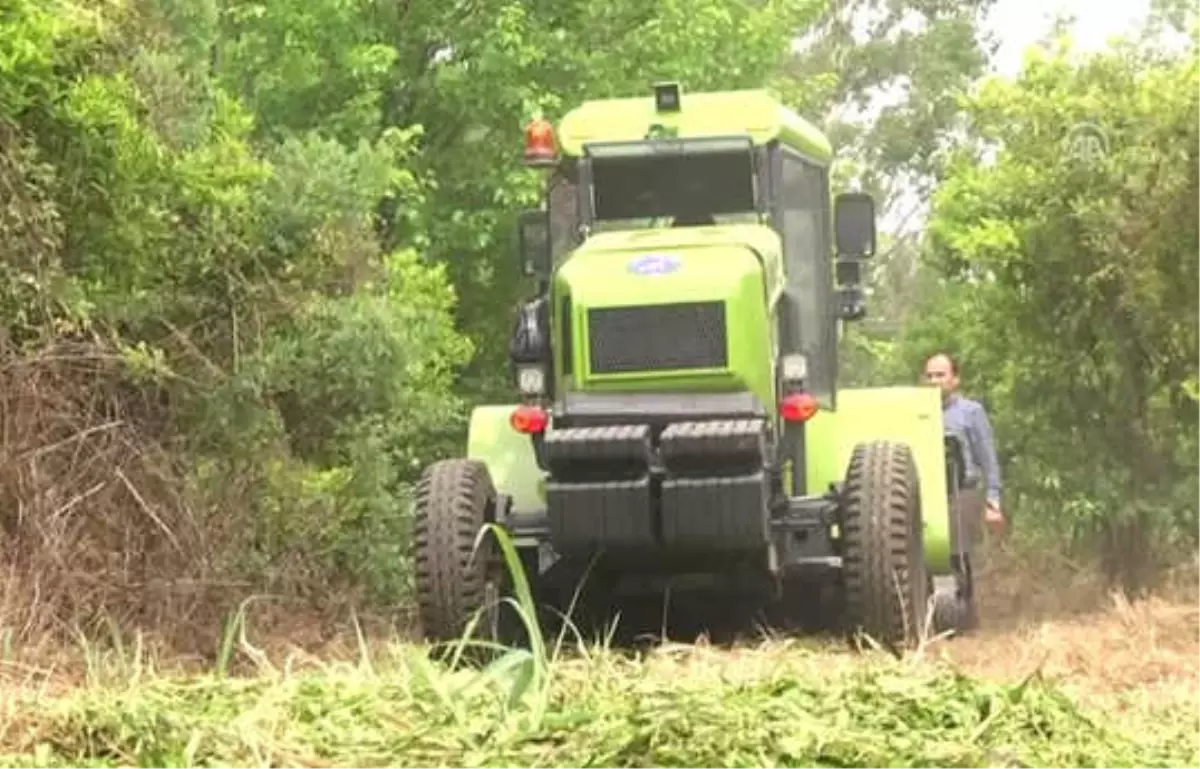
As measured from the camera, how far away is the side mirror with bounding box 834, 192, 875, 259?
9.59m

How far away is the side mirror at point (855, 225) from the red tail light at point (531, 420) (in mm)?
1876

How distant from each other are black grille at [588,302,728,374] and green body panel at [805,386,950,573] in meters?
1.16

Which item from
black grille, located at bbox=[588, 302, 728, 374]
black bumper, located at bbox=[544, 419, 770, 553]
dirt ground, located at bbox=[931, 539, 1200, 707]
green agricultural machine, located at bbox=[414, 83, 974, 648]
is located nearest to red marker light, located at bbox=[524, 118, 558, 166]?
green agricultural machine, located at bbox=[414, 83, 974, 648]

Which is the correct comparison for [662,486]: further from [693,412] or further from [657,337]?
[657,337]

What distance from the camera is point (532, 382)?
8.75 metres

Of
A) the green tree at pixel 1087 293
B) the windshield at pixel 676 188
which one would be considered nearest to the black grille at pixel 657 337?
the windshield at pixel 676 188

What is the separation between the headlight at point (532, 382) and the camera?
8.73m

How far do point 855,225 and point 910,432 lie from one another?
1.00 m

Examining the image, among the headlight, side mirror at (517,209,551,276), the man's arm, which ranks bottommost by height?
the man's arm

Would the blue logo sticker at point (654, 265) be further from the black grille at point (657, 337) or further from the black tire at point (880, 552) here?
the black tire at point (880, 552)

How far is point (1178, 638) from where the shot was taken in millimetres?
8688

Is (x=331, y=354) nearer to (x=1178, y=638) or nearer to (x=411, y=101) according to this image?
(x=1178, y=638)

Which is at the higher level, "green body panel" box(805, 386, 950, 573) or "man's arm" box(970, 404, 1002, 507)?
"green body panel" box(805, 386, 950, 573)

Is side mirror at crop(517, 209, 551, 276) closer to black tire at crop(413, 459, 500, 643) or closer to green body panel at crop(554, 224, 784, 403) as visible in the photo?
green body panel at crop(554, 224, 784, 403)
